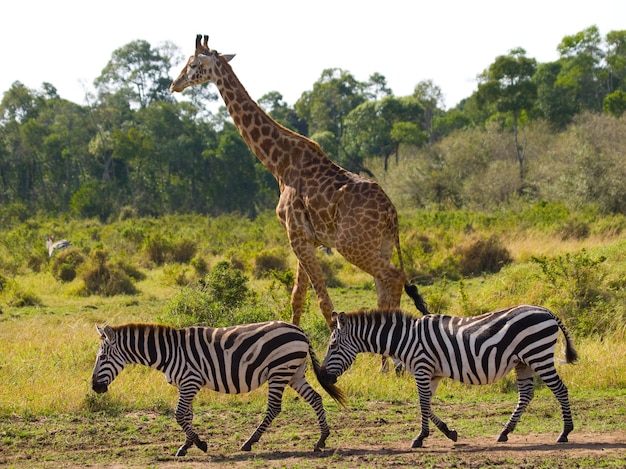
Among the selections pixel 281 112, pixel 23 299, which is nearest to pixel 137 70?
pixel 281 112

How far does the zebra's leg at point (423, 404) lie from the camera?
6.60m

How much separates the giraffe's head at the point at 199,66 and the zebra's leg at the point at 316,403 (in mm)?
4760

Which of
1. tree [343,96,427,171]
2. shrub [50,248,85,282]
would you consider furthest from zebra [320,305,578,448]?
tree [343,96,427,171]

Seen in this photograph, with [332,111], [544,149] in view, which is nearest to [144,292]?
[544,149]

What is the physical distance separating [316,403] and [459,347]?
132 centimetres

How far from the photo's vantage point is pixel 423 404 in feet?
22.0

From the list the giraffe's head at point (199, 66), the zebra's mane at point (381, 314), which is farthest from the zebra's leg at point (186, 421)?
the giraffe's head at point (199, 66)

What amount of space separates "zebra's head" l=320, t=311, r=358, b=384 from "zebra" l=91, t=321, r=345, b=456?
163 mm

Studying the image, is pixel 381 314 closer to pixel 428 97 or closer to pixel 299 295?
pixel 299 295

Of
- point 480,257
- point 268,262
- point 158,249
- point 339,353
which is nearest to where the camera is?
point 339,353

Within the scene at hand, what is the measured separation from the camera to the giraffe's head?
10158mm

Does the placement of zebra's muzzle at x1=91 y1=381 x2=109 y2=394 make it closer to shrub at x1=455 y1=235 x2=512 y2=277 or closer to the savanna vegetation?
the savanna vegetation

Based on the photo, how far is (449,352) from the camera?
269 inches

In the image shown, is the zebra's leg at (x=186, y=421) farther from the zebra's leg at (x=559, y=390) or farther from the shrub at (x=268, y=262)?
the shrub at (x=268, y=262)
